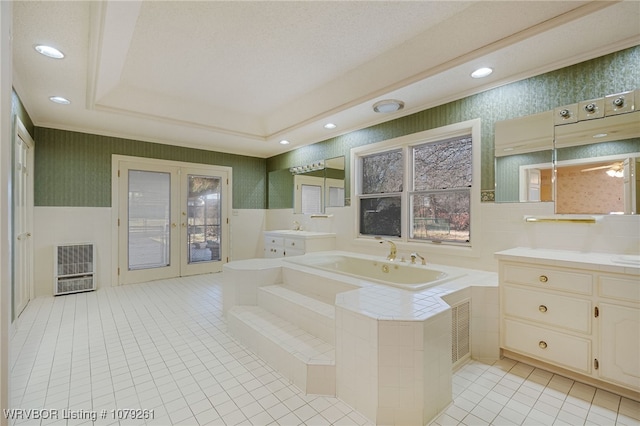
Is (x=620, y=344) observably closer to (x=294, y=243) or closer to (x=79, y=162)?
(x=294, y=243)

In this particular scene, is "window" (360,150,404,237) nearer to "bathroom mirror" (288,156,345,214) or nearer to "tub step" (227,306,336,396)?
"bathroom mirror" (288,156,345,214)

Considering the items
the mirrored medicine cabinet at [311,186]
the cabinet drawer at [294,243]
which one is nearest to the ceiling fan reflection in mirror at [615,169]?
the mirrored medicine cabinet at [311,186]

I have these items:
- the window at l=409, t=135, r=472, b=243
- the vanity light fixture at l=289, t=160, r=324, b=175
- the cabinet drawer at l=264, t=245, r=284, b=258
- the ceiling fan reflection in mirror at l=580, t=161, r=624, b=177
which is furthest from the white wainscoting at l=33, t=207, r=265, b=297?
the ceiling fan reflection in mirror at l=580, t=161, r=624, b=177

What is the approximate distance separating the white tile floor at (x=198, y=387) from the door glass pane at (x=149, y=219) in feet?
6.00

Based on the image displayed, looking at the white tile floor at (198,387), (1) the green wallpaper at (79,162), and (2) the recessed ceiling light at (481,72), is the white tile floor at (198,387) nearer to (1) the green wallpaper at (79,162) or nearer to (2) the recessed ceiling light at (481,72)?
(1) the green wallpaper at (79,162)

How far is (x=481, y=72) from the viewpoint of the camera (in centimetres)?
253

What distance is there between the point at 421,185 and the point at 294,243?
202cm

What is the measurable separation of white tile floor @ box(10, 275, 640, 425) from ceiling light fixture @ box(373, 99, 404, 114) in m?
2.52

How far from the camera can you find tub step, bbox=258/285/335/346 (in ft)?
7.27

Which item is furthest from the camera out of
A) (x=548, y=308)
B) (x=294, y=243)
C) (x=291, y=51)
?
(x=294, y=243)

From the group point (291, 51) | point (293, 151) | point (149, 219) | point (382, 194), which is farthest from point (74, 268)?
point (382, 194)

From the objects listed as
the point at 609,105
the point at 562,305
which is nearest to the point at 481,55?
the point at 609,105

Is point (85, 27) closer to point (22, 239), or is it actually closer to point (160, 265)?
point (22, 239)

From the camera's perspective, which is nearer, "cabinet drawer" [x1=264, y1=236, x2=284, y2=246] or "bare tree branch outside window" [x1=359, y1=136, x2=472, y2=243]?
"bare tree branch outside window" [x1=359, y1=136, x2=472, y2=243]
